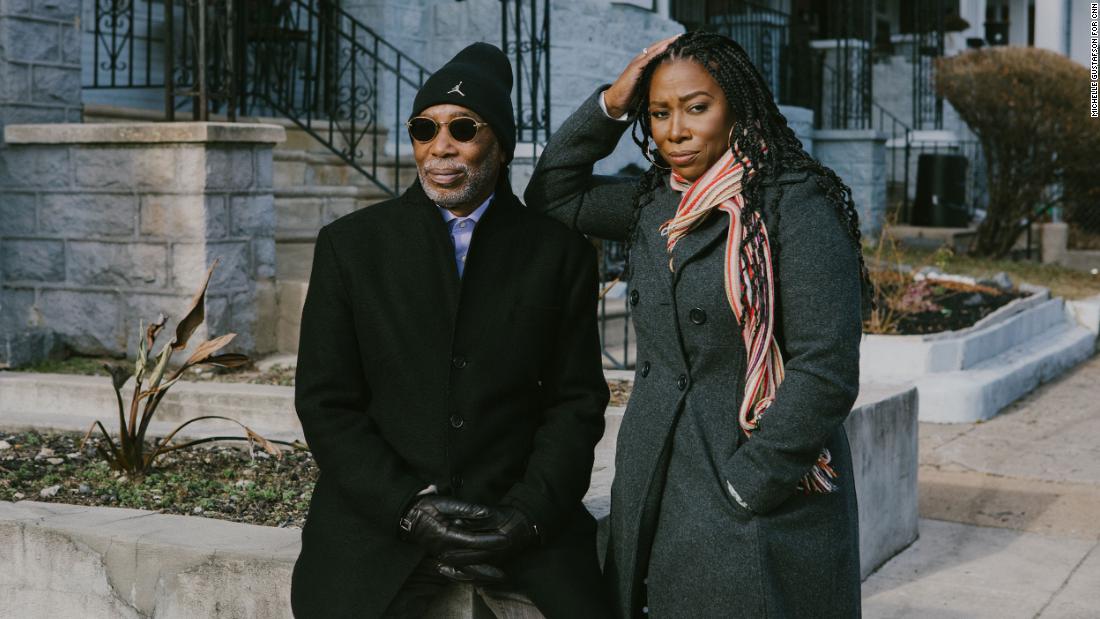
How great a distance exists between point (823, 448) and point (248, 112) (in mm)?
8053

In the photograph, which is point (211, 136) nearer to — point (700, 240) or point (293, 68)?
point (293, 68)

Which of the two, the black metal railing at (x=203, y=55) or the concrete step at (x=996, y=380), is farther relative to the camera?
the concrete step at (x=996, y=380)

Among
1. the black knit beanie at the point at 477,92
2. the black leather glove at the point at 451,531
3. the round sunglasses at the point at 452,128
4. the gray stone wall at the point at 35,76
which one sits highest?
the gray stone wall at the point at 35,76

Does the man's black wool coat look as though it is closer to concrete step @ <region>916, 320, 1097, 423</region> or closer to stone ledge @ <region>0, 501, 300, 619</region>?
stone ledge @ <region>0, 501, 300, 619</region>

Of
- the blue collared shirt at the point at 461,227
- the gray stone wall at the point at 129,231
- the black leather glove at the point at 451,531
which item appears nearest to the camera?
the black leather glove at the point at 451,531

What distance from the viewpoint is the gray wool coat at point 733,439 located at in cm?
271

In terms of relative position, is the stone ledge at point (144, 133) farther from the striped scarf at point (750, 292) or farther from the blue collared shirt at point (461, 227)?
the striped scarf at point (750, 292)

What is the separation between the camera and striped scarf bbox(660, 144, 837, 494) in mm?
2746

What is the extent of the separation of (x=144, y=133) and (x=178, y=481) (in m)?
2.94

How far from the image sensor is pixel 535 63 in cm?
866

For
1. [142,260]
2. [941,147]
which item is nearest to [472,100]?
Answer: [142,260]

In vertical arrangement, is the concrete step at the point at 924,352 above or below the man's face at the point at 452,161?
below

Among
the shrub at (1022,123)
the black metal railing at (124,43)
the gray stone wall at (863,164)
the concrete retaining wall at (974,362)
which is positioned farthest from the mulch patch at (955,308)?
the gray stone wall at (863,164)

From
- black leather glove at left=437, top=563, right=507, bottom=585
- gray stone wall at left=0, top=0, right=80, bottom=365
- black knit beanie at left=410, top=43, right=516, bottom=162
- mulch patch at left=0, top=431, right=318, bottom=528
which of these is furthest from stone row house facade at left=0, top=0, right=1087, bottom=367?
black leather glove at left=437, top=563, right=507, bottom=585
